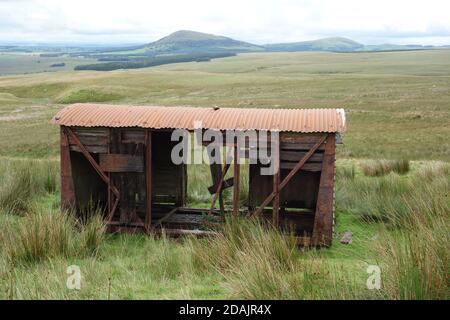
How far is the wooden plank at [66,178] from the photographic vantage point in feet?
28.3

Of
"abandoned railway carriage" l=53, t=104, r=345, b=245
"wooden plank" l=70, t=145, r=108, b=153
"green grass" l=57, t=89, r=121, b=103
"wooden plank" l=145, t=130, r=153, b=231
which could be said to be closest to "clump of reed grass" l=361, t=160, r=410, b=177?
"abandoned railway carriage" l=53, t=104, r=345, b=245

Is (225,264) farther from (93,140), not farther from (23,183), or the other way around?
(23,183)

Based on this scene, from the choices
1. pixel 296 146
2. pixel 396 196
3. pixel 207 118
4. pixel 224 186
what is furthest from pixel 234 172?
pixel 396 196

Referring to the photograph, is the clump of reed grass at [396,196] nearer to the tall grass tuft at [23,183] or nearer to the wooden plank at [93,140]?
the wooden plank at [93,140]

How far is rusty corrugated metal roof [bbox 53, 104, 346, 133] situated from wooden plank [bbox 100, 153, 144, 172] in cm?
55

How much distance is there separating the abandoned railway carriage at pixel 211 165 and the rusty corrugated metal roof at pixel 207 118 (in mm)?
16

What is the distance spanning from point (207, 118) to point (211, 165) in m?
0.90

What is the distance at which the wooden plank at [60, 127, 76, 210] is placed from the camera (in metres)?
8.62

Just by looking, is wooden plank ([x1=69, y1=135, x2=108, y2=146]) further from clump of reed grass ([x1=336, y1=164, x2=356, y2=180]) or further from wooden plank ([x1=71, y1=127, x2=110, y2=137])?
clump of reed grass ([x1=336, y1=164, x2=356, y2=180])

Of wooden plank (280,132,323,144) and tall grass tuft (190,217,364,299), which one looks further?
wooden plank (280,132,323,144)

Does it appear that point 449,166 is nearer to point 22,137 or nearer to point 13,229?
point 13,229

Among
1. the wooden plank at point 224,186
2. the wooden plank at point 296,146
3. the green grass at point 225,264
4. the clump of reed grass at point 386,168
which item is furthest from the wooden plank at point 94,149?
the clump of reed grass at point 386,168

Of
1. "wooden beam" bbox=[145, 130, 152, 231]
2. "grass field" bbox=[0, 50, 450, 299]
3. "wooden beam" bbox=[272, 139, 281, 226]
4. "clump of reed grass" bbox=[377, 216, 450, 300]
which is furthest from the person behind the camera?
"wooden beam" bbox=[145, 130, 152, 231]
